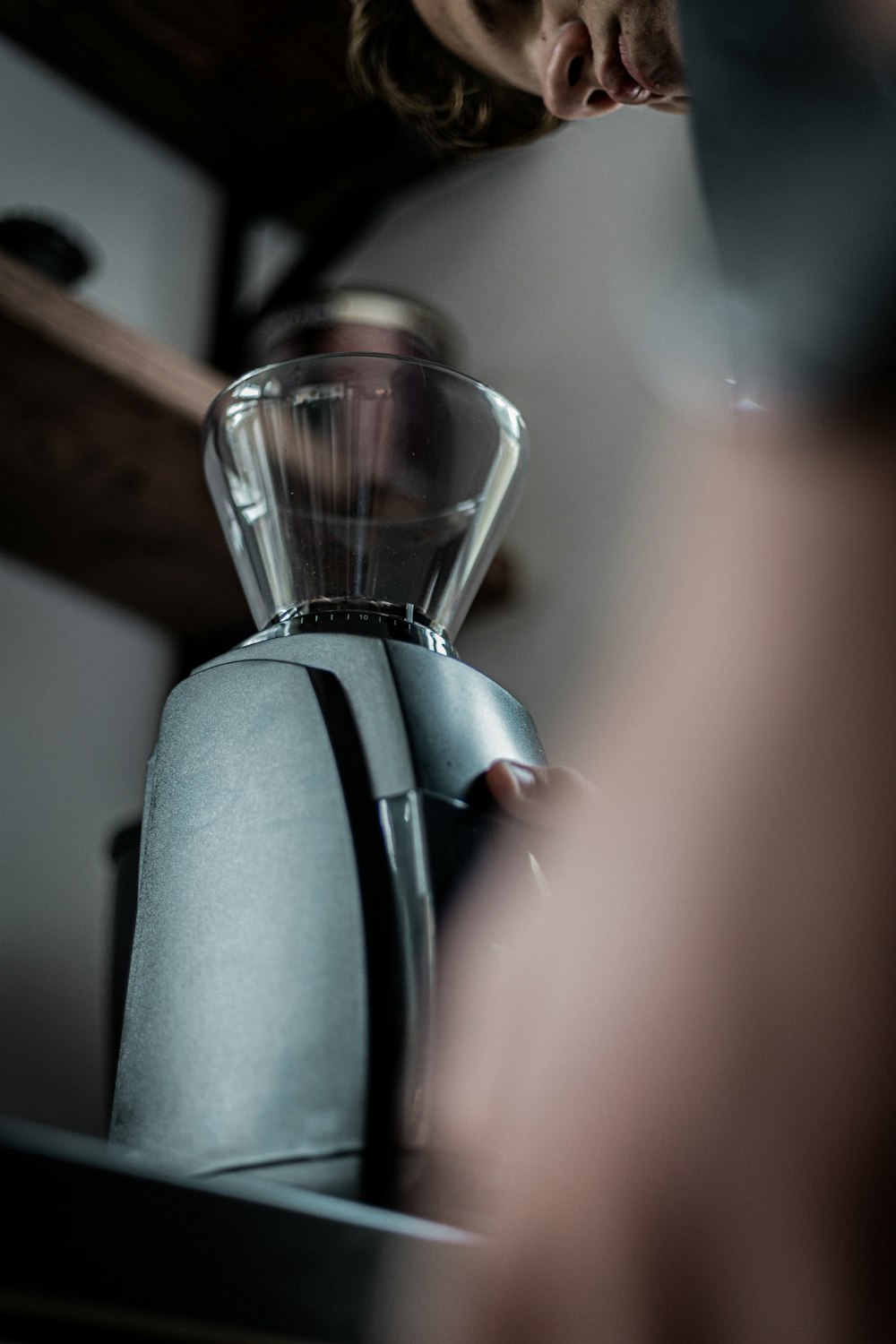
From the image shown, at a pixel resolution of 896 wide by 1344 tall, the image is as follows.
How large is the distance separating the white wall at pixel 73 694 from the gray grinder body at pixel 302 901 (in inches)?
23.6

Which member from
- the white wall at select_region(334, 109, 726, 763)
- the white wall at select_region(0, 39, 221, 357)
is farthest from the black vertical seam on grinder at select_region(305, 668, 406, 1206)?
the white wall at select_region(0, 39, 221, 357)

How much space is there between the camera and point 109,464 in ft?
3.36

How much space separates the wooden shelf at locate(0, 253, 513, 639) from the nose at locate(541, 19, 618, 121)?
1.39 feet

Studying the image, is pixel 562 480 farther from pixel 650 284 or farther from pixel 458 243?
pixel 458 243

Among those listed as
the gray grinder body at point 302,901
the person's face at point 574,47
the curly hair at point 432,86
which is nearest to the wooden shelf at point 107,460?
the curly hair at point 432,86

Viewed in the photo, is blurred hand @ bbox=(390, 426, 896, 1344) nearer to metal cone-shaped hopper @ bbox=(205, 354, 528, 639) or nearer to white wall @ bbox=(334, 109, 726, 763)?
metal cone-shaped hopper @ bbox=(205, 354, 528, 639)

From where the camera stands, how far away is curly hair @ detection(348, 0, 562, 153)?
71cm

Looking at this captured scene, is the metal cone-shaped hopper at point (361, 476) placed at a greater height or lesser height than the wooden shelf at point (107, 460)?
lesser

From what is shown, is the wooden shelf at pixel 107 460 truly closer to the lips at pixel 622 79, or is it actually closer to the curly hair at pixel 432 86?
the curly hair at pixel 432 86

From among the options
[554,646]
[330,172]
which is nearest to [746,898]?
[554,646]

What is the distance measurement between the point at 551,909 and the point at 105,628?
897 mm

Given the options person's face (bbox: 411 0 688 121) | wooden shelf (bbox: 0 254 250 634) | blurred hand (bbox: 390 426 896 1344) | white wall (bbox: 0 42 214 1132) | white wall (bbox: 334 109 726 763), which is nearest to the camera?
blurred hand (bbox: 390 426 896 1344)

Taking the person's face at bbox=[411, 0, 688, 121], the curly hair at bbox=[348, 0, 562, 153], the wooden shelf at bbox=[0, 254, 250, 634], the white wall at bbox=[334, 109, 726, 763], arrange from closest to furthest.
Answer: the person's face at bbox=[411, 0, 688, 121], the curly hair at bbox=[348, 0, 562, 153], the wooden shelf at bbox=[0, 254, 250, 634], the white wall at bbox=[334, 109, 726, 763]

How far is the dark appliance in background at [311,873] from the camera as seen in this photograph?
38 centimetres
